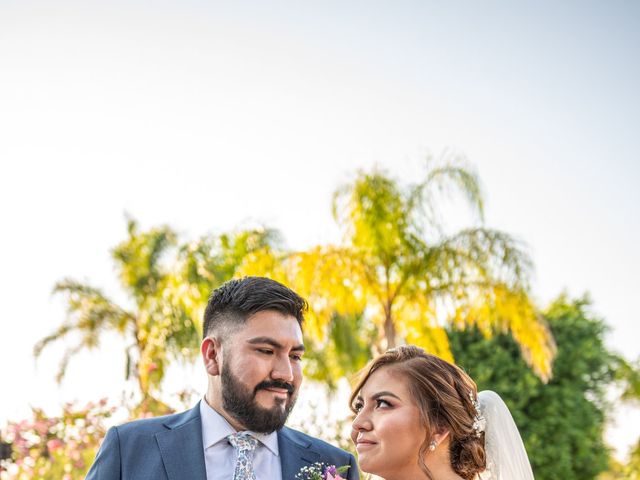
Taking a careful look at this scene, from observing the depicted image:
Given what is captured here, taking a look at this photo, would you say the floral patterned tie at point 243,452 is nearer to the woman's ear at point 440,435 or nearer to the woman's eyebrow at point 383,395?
the woman's eyebrow at point 383,395

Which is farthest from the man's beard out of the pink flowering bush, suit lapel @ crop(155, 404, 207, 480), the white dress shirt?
the pink flowering bush

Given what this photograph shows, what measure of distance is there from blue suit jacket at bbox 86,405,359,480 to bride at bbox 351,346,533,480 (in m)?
0.37

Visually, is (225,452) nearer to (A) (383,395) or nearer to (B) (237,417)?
(B) (237,417)

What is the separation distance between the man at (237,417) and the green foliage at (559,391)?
14011mm

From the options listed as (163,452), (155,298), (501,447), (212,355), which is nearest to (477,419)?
(501,447)

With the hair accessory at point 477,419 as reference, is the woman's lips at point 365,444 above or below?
below

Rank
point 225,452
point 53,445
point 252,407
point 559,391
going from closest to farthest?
point 252,407
point 225,452
point 53,445
point 559,391

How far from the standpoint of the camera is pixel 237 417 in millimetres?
4191

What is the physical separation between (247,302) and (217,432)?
683mm

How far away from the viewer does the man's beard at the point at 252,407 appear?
13.5 ft

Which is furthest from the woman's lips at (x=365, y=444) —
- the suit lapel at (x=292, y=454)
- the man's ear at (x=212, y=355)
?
the man's ear at (x=212, y=355)

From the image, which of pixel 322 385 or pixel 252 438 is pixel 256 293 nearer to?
pixel 252 438

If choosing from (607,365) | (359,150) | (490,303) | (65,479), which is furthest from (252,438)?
(607,365)

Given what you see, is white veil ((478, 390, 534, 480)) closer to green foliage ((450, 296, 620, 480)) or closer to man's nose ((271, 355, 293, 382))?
man's nose ((271, 355, 293, 382))
